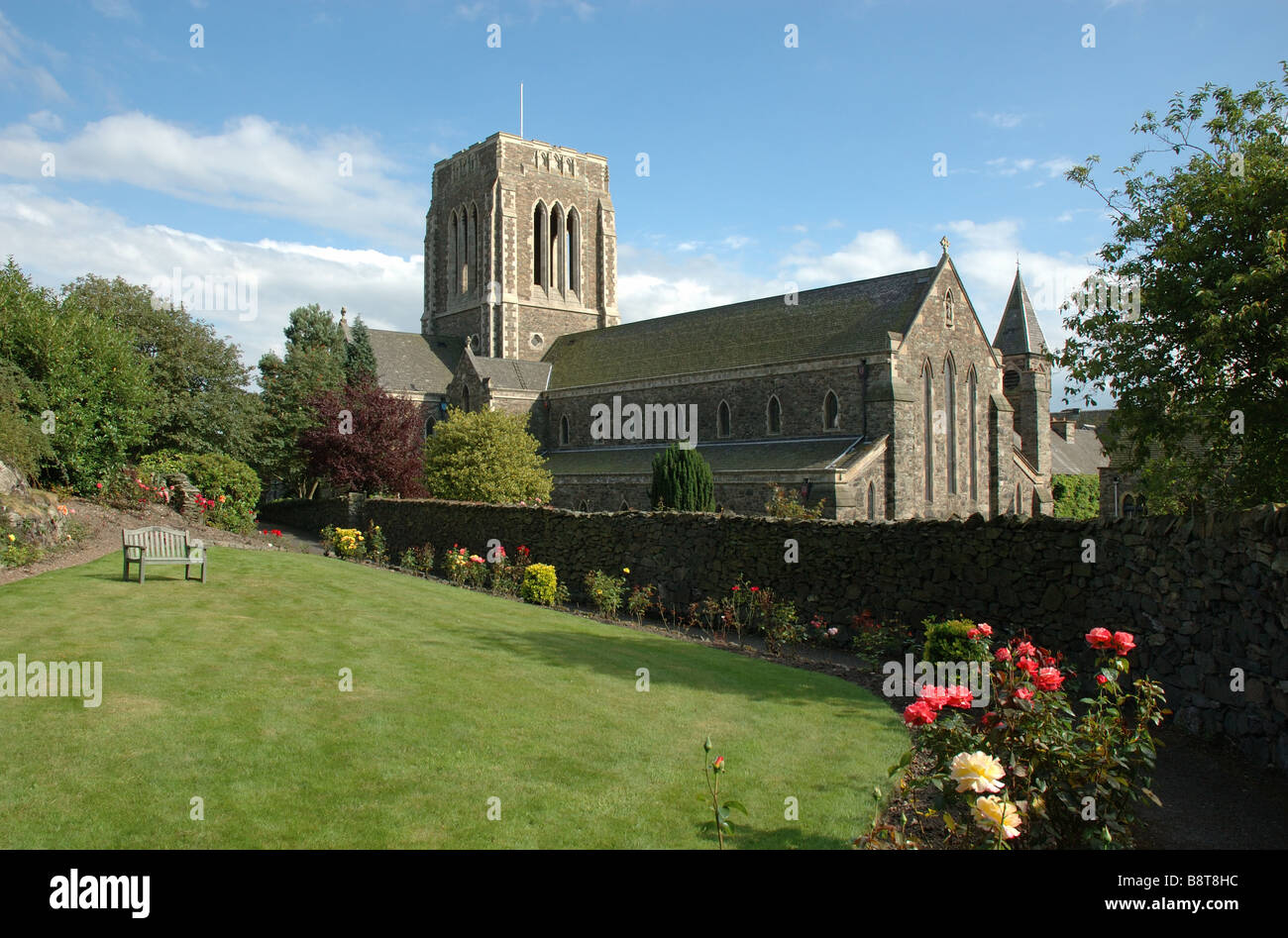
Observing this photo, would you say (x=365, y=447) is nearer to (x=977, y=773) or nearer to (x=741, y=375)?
(x=741, y=375)

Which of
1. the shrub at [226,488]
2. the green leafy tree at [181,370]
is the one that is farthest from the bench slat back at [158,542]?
the green leafy tree at [181,370]

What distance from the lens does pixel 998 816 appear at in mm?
5000

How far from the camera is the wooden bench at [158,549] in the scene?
48.3 feet

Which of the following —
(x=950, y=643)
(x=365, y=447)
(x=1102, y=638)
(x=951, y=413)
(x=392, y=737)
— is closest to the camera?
(x=1102, y=638)

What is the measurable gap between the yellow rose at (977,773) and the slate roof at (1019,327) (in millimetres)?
44866

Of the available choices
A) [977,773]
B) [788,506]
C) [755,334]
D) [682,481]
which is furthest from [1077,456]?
[977,773]

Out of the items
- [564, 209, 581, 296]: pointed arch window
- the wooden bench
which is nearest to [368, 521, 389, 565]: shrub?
the wooden bench

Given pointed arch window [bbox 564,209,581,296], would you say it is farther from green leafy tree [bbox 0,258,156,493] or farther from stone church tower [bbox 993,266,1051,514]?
green leafy tree [bbox 0,258,156,493]

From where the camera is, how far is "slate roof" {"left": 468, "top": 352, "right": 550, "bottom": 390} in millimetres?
44156

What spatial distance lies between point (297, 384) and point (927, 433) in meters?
32.3

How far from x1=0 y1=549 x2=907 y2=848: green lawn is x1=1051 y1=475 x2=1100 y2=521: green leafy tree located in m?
45.7

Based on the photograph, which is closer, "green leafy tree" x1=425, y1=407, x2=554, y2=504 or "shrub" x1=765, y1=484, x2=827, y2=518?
"shrub" x1=765, y1=484, x2=827, y2=518
